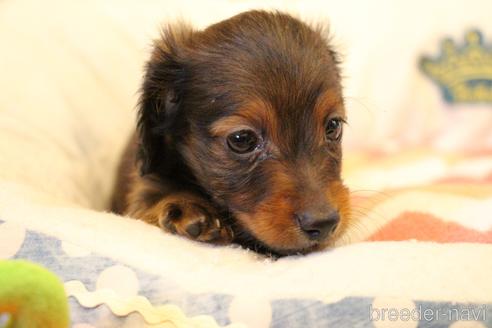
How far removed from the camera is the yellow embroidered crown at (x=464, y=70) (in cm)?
339

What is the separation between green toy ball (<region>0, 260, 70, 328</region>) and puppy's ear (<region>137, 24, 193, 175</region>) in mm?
872

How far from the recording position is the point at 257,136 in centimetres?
193

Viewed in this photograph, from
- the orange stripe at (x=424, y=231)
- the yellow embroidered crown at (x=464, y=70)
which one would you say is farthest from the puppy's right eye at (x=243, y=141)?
the yellow embroidered crown at (x=464, y=70)

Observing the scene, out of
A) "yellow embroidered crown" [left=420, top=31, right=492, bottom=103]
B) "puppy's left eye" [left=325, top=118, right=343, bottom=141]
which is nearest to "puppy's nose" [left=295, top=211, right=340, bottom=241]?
"puppy's left eye" [left=325, top=118, right=343, bottom=141]

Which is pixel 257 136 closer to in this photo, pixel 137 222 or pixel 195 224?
pixel 195 224

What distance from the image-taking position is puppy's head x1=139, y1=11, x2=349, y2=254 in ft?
5.87

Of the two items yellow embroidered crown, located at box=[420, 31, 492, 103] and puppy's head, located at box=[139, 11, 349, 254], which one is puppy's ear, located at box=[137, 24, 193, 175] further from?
yellow embroidered crown, located at box=[420, 31, 492, 103]

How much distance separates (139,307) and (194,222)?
0.48 metres

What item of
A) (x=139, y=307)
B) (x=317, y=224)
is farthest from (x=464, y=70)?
(x=139, y=307)

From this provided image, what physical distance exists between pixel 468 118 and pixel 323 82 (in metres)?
1.80

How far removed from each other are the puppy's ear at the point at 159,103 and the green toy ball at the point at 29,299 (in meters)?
0.87

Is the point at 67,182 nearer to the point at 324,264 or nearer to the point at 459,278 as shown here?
the point at 324,264

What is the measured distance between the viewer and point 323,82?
6.52 feet

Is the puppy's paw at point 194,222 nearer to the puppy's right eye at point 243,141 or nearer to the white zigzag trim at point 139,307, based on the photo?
the puppy's right eye at point 243,141
